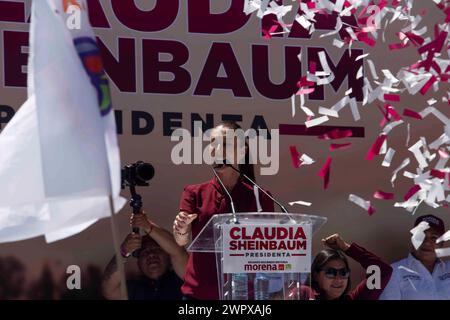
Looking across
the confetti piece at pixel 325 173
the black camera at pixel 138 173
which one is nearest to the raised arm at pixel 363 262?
the confetti piece at pixel 325 173

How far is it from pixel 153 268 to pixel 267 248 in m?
1.53

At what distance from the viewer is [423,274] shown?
713cm

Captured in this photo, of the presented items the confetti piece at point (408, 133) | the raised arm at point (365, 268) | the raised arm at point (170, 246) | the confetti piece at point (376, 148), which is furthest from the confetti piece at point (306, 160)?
the raised arm at point (170, 246)

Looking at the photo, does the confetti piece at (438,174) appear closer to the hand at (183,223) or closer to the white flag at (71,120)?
the hand at (183,223)

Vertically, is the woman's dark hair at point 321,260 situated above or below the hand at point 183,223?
below

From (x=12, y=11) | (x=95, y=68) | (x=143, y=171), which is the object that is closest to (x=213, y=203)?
(x=143, y=171)

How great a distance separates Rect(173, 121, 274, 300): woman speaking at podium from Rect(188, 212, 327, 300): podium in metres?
0.34

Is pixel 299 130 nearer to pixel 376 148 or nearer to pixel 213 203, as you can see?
pixel 376 148

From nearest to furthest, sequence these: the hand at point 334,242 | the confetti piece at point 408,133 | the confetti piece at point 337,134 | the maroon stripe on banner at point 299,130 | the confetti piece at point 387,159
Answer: the confetti piece at point 387,159 → the confetti piece at point 337,134 → the hand at point 334,242 → the maroon stripe on banner at point 299,130 → the confetti piece at point 408,133

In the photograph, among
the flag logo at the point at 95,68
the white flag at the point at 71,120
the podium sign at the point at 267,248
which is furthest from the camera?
the podium sign at the point at 267,248

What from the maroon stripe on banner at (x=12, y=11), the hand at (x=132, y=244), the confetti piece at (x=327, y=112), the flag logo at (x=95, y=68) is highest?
the maroon stripe on banner at (x=12, y=11)

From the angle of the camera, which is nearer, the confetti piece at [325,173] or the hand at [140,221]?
the hand at [140,221]

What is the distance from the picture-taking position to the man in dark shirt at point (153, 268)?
6762mm

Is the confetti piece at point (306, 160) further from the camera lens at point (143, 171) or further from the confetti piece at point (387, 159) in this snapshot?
the camera lens at point (143, 171)
